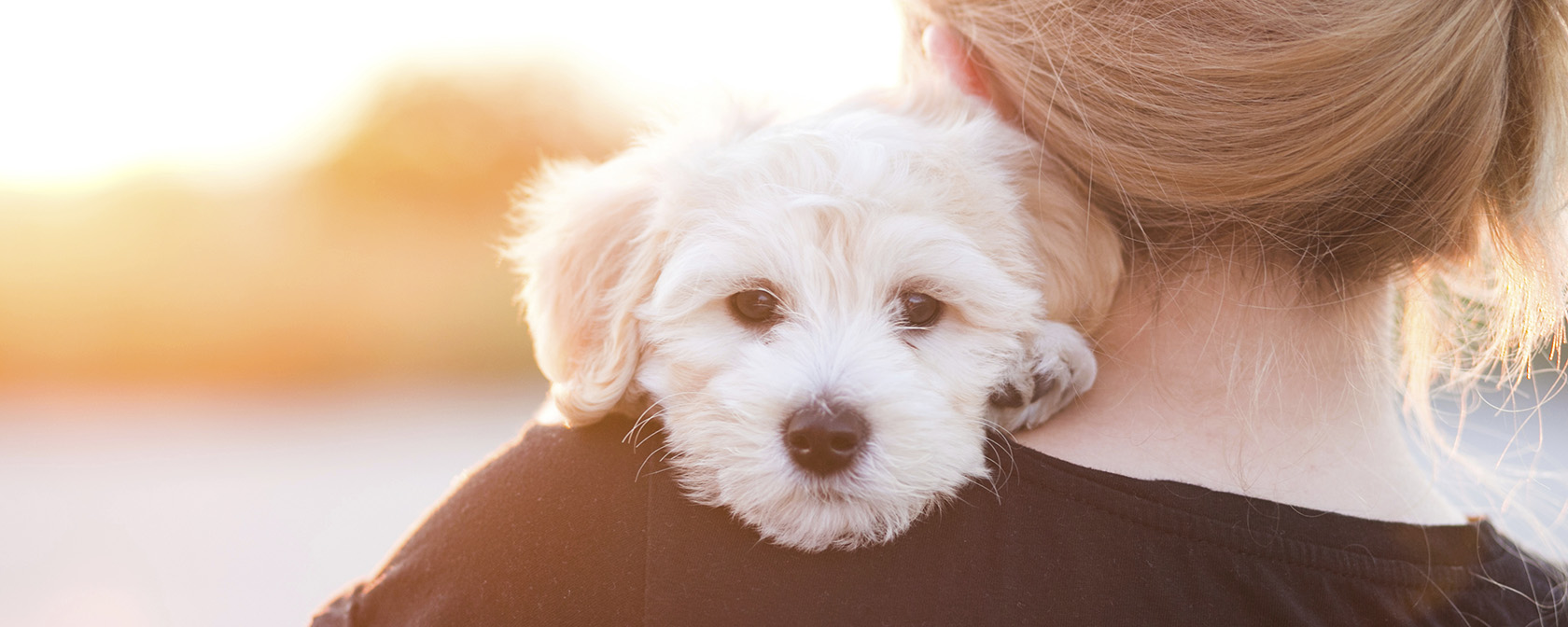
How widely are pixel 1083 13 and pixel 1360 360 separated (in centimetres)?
94

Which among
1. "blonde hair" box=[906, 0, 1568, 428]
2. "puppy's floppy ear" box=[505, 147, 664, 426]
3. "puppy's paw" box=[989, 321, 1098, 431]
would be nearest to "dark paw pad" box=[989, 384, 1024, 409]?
"puppy's paw" box=[989, 321, 1098, 431]

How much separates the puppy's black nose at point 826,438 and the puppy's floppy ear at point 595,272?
0.44m

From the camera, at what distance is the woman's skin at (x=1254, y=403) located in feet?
6.48

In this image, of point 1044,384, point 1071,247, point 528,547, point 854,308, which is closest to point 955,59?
point 1071,247

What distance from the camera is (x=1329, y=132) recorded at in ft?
6.31

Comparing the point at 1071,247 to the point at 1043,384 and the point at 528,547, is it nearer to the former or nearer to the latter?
the point at 1043,384

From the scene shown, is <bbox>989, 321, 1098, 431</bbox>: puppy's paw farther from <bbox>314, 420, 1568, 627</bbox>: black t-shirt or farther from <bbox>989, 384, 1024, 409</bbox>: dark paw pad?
<bbox>314, 420, 1568, 627</bbox>: black t-shirt

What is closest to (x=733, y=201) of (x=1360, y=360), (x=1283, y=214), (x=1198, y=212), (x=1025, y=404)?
(x=1025, y=404)

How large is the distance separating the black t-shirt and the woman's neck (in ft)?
0.49

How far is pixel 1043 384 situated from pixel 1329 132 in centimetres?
73

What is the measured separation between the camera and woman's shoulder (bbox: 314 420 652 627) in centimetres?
172

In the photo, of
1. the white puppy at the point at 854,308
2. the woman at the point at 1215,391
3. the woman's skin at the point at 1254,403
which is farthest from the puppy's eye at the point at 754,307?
the woman's skin at the point at 1254,403

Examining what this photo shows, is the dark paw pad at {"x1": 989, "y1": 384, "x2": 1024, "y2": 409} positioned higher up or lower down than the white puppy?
lower down

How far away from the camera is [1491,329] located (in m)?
2.30
